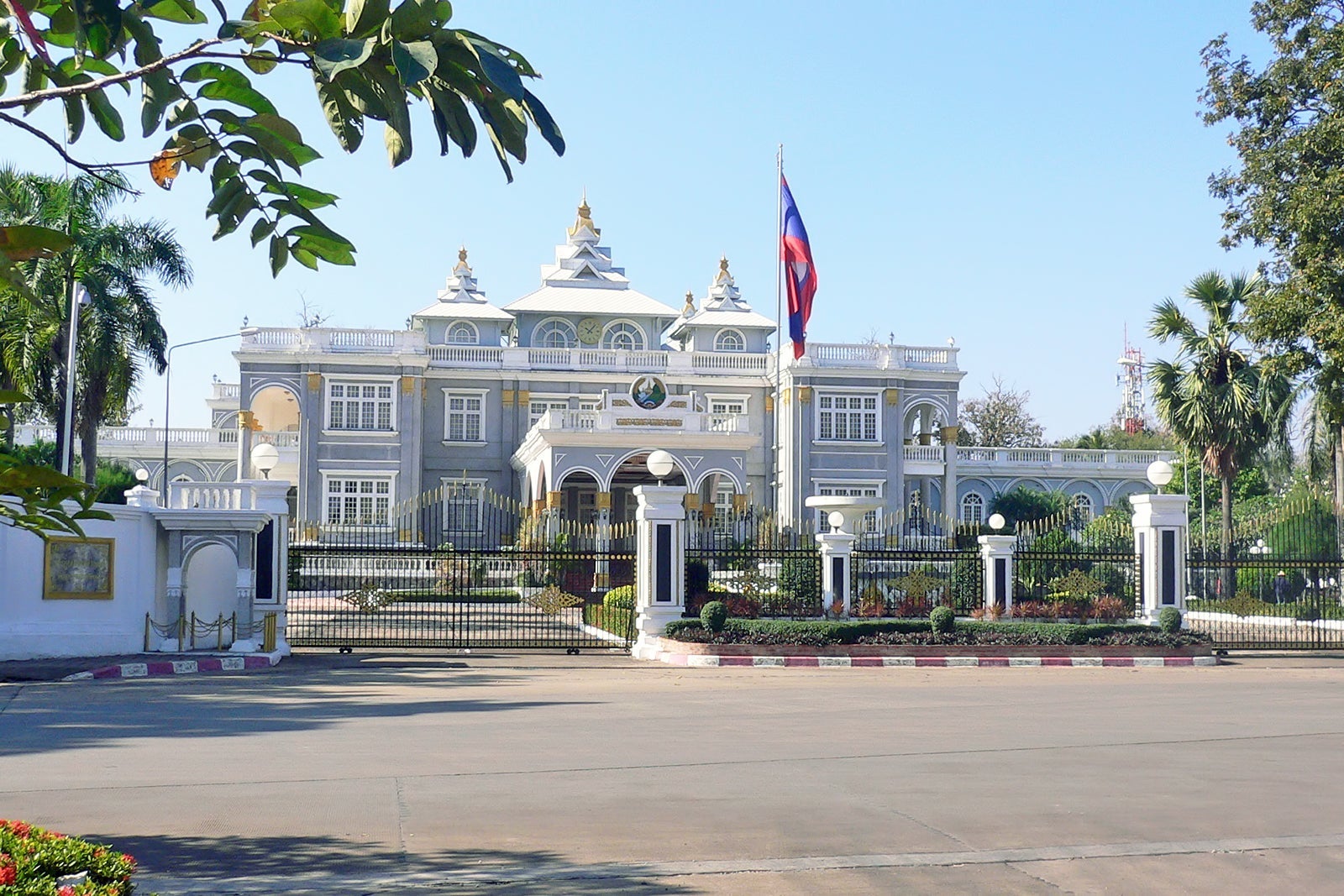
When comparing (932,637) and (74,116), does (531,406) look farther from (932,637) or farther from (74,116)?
(74,116)

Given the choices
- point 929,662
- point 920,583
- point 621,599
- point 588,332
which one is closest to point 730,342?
point 588,332

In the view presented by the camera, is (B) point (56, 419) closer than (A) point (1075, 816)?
No

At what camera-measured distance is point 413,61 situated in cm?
310

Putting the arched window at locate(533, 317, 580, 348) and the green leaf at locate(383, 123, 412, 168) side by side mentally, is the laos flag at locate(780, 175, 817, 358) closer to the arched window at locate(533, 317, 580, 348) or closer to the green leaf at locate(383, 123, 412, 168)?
the arched window at locate(533, 317, 580, 348)

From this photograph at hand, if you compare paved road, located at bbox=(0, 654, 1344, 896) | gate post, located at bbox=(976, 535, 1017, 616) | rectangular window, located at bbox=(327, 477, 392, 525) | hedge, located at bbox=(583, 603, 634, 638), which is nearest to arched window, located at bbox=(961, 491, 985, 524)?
rectangular window, located at bbox=(327, 477, 392, 525)

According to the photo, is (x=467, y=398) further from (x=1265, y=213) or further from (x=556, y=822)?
(x=556, y=822)

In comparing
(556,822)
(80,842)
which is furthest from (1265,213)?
(80,842)

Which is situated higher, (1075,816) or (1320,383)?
(1320,383)

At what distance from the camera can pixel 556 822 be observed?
8.14 m

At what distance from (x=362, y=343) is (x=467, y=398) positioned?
13.4ft

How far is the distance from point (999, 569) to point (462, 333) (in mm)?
29537

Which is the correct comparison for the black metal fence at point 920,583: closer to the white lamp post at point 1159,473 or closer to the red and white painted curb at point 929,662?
the red and white painted curb at point 929,662

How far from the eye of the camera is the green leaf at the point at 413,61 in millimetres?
3078

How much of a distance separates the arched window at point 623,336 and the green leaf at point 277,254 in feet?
161
